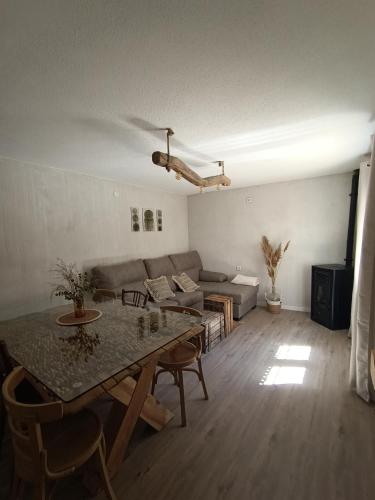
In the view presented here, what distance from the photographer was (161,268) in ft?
14.2

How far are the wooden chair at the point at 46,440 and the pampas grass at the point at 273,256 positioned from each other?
3744 millimetres

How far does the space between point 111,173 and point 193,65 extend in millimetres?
2443

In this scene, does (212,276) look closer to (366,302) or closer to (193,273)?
(193,273)

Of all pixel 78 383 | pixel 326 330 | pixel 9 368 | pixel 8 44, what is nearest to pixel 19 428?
pixel 78 383

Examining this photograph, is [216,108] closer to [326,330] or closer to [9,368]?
[9,368]

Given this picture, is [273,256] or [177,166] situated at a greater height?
[177,166]

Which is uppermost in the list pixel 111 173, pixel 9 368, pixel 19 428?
pixel 111 173

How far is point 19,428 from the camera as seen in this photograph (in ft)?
3.72

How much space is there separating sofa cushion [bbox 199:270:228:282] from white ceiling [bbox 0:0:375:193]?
9.43ft

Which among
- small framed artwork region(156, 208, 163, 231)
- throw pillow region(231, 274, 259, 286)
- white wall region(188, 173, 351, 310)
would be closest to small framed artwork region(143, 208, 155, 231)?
small framed artwork region(156, 208, 163, 231)

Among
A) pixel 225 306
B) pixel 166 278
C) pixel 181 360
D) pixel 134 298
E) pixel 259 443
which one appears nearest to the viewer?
pixel 259 443

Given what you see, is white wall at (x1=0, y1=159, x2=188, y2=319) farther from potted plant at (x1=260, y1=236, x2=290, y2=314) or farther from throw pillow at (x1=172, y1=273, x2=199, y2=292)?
potted plant at (x1=260, y1=236, x2=290, y2=314)

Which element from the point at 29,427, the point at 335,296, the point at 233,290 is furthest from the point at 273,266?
the point at 29,427

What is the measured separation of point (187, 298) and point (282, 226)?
2308 millimetres
